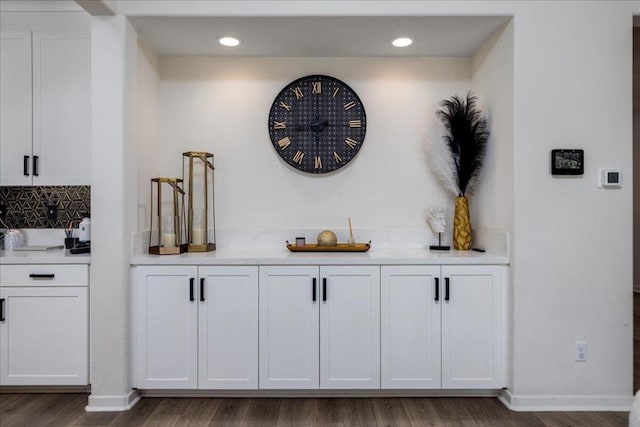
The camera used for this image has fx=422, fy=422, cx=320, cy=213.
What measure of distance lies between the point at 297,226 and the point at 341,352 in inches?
38.6

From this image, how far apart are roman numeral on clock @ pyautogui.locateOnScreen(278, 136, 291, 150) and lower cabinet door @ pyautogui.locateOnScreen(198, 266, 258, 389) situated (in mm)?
980

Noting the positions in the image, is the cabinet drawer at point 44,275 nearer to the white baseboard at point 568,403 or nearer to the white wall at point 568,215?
the white wall at point 568,215

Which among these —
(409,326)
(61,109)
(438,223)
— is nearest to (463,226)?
(438,223)

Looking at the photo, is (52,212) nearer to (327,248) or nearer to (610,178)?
(327,248)

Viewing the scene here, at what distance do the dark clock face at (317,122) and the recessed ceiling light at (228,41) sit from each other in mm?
458

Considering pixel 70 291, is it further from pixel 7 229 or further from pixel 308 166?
pixel 308 166

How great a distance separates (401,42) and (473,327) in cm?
185

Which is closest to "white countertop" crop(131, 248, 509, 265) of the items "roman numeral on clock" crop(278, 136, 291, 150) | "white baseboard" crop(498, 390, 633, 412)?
"white baseboard" crop(498, 390, 633, 412)

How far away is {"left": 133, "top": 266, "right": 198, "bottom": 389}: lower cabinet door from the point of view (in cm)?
248

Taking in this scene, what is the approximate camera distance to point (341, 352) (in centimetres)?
248

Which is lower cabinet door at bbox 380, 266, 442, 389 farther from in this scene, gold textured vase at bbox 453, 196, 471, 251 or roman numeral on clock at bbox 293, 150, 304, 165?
roman numeral on clock at bbox 293, 150, 304, 165

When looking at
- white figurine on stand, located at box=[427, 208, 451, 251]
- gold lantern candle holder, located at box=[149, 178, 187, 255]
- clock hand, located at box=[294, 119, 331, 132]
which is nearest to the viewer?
gold lantern candle holder, located at box=[149, 178, 187, 255]

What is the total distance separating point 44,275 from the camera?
249cm

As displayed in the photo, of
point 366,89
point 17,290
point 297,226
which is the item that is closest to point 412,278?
point 297,226
